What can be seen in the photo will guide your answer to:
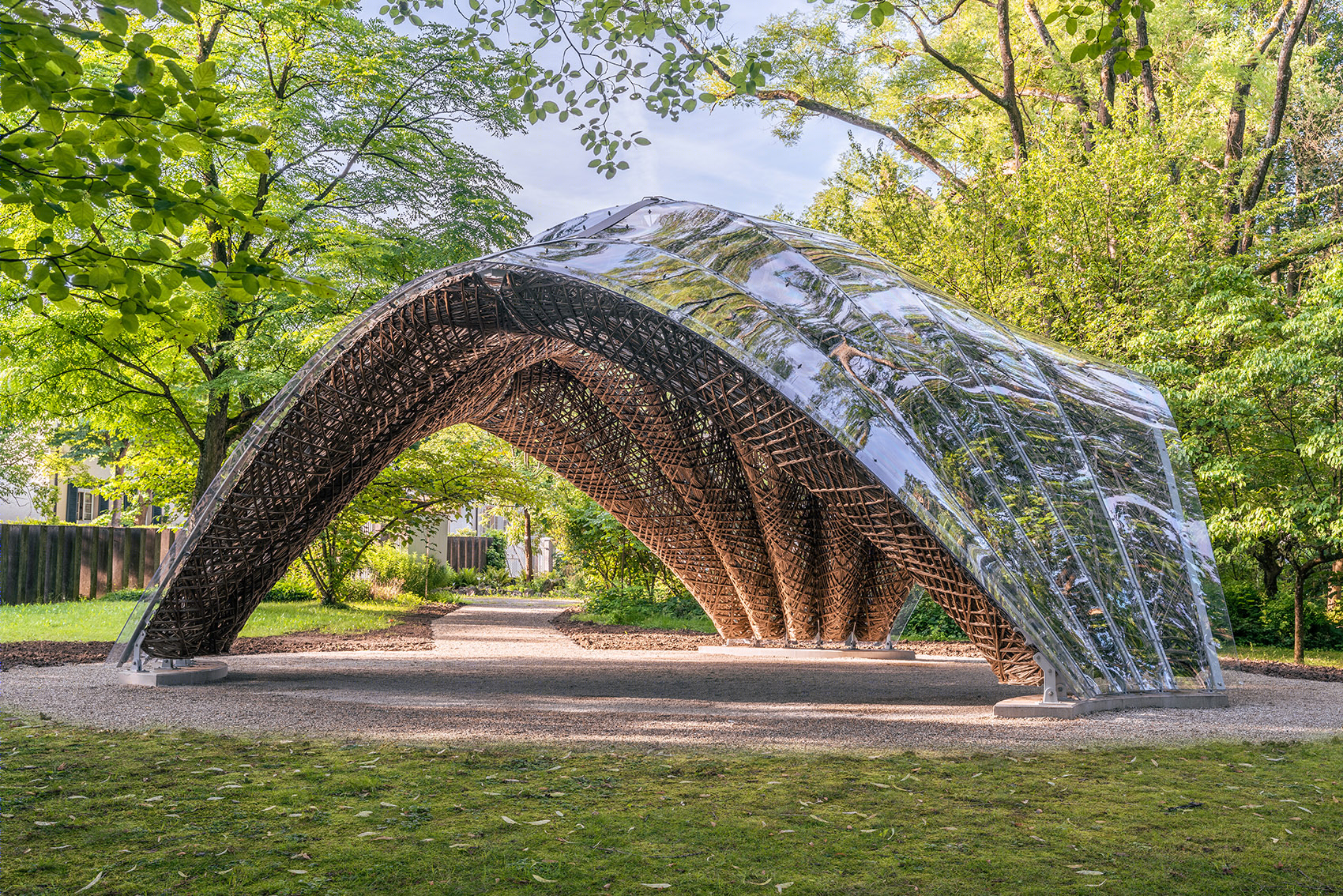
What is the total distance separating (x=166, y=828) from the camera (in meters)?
3.60

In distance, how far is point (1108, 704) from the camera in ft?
22.5

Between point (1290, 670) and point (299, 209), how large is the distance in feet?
44.3

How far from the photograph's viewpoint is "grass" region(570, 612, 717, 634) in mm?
17875

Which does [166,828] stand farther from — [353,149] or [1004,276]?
[1004,276]

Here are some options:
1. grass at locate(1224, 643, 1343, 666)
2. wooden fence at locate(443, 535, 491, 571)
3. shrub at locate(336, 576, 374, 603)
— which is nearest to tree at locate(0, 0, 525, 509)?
shrub at locate(336, 576, 374, 603)

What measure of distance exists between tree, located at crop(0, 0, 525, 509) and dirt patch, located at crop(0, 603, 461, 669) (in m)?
2.55

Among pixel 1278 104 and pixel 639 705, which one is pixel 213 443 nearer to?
pixel 639 705

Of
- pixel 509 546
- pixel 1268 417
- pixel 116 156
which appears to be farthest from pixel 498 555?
pixel 116 156

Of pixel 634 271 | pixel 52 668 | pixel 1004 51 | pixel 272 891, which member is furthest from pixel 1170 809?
pixel 1004 51

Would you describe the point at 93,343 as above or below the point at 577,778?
above

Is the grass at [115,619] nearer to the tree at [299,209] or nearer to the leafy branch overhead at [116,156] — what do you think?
the tree at [299,209]

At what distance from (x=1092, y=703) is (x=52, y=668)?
30.4 feet

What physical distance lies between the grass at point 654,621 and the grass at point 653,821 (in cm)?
1252

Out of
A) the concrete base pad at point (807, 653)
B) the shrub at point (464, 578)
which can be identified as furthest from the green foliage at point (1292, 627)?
the shrub at point (464, 578)
